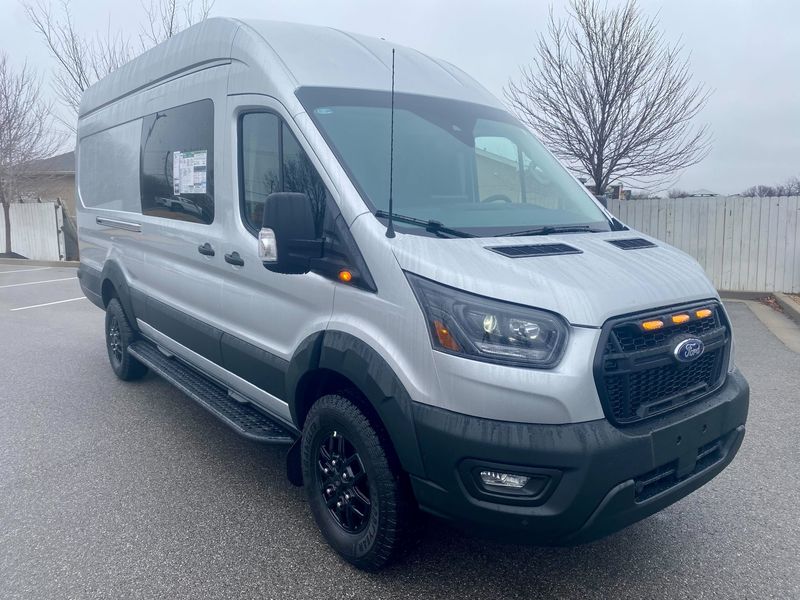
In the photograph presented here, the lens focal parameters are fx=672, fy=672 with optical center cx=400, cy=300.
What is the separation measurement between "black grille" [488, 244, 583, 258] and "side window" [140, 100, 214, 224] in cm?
207

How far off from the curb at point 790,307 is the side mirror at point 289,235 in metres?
8.67

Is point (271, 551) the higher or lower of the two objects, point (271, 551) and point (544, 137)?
the lower

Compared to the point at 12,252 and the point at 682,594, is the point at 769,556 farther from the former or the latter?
the point at 12,252

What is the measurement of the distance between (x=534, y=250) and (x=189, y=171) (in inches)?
103

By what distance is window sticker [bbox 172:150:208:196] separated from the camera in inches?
169

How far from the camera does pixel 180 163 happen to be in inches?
182

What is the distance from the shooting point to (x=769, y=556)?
329 cm

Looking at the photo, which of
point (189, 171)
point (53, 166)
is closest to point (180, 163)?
point (189, 171)

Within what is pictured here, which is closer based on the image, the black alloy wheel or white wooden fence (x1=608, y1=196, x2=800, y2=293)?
the black alloy wheel

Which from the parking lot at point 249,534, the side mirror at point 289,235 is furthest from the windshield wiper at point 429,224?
the parking lot at point 249,534

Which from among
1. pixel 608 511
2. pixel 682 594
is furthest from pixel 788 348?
pixel 608 511

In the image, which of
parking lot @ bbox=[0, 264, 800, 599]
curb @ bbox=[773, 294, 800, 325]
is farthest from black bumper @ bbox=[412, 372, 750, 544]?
curb @ bbox=[773, 294, 800, 325]

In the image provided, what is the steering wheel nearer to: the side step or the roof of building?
the side step

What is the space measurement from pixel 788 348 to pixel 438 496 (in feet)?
21.6
